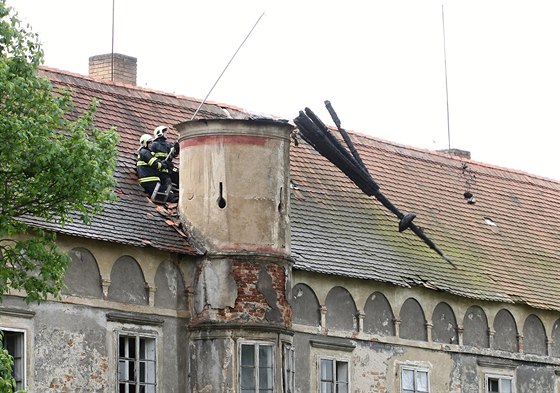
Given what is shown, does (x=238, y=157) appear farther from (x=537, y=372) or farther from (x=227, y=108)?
(x=537, y=372)

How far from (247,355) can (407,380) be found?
5.19 meters

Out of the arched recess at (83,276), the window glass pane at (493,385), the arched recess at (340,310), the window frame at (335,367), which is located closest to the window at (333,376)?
the window frame at (335,367)

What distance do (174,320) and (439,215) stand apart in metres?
9.52

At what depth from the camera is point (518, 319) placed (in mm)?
36500

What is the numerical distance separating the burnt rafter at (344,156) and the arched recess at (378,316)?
2.05 m

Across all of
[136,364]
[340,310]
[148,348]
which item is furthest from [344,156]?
[136,364]

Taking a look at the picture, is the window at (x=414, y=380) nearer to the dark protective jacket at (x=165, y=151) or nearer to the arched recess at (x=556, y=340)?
the arched recess at (x=556, y=340)

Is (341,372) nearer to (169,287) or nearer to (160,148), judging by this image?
(169,287)

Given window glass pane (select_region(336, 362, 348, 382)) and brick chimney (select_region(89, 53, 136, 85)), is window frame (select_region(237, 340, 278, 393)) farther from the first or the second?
brick chimney (select_region(89, 53, 136, 85))

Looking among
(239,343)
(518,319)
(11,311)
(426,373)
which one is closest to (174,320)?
(239,343)

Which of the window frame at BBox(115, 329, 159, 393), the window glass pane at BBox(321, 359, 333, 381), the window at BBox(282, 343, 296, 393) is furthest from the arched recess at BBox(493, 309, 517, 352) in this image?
the window frame at BBox(115, 329, 159, 393)

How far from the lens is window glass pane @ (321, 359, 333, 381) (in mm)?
32469

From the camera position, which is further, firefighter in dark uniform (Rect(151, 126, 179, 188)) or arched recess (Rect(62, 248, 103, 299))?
firefighter in dark uniform (Rect(151, 126, 179, 188))

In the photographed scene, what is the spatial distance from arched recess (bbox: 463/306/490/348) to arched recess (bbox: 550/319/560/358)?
211cm
